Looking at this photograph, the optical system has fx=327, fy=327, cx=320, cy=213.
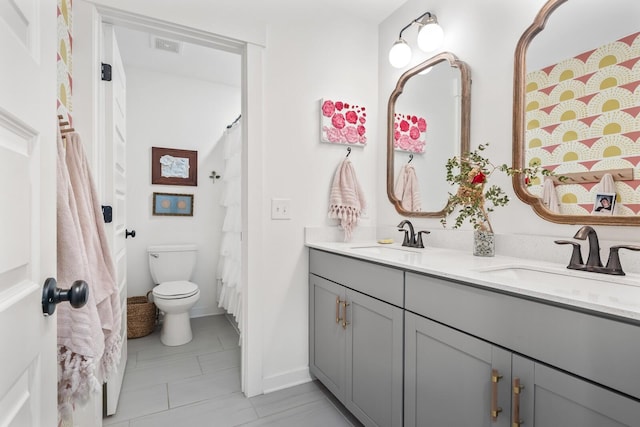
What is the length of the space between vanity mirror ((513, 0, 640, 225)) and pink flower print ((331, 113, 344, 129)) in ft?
3.23

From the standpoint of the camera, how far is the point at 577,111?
1.27m

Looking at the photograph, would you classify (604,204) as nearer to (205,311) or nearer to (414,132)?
(414,132)

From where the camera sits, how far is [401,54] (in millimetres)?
1932

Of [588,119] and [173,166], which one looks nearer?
[588,119]

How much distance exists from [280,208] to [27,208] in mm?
1412

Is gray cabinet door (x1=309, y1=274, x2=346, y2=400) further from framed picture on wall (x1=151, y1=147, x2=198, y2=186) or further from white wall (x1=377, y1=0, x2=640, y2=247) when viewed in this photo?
framed picture on wall (x1=151, y1=147, x2=198, y2=186)

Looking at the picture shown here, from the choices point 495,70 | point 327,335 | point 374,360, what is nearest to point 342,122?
point 495,70

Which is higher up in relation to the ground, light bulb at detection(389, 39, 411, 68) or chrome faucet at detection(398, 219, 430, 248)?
light bulb at detection(389, 39, 411, 68)

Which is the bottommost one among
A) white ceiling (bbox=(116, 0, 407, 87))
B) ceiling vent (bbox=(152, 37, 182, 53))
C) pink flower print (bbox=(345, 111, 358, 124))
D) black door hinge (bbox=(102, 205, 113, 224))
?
black door hinge (bbox=(102, 205, 113, 224))

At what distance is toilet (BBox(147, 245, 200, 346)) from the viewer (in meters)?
2.52

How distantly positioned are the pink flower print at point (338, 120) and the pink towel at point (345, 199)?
0.22 meters

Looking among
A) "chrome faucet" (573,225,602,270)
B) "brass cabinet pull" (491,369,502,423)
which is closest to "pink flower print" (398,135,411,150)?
"chrome faucet" (573,225,602,270)

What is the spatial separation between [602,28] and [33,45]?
174cm

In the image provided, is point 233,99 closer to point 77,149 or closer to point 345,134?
point 345,134
